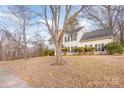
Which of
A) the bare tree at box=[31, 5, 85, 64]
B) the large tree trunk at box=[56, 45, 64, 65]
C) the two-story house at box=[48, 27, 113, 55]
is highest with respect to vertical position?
the bare tree at box=[31, 5, 85, 64]

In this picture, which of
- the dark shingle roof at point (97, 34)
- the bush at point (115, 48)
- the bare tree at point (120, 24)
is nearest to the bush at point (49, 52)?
the dark shingle roof at point (97, 34)

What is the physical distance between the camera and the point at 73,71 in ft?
Result: 12.9

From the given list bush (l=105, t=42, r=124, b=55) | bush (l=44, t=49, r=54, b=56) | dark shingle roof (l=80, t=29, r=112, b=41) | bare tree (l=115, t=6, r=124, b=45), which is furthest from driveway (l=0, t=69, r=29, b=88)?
bare tree (l=115, t=6, r=124, b=45)

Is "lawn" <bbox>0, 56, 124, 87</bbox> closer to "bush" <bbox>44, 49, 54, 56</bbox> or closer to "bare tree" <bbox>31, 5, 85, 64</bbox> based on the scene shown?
"bush" <bbox>44, 49, 54, 56</bbox>

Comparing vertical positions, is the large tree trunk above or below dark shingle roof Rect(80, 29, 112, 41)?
below

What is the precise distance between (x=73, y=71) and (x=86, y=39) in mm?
447

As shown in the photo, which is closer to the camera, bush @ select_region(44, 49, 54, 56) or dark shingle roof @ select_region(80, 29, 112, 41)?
dark shingle roof @ select_region(80, 29, 112, 41)

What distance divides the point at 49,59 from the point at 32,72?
0.92 ft

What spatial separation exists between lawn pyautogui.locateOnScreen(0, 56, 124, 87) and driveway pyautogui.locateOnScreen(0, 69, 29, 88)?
6cm

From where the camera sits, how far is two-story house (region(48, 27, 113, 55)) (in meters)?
3.90

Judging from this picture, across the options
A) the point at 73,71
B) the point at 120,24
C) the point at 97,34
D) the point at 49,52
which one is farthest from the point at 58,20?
the point at 120,24

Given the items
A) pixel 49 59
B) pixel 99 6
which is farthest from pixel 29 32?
pixel 99 6

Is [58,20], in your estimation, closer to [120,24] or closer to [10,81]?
[120,24]
